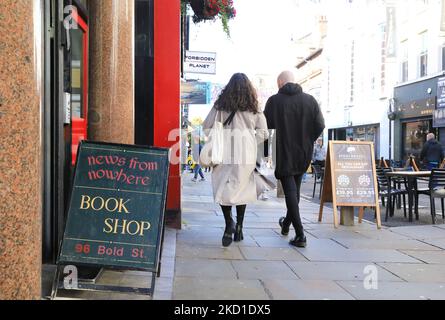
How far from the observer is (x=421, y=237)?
6.65 metres

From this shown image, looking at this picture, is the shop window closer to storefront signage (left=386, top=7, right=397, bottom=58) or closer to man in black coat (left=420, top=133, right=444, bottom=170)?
storefront signage (left=386, top=7, right=397, bottom=58)

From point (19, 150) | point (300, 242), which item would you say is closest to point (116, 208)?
point (19, 150)

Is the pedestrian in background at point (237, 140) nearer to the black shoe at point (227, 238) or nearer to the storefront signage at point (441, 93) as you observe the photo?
the black shoe at point (227, 238)

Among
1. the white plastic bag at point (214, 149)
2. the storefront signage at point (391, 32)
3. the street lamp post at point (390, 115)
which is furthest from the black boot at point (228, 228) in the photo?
the street lamp post at point (390, 115)

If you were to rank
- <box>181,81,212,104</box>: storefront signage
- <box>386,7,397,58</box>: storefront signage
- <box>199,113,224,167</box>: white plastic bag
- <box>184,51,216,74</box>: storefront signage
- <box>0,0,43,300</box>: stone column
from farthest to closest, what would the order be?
<box>386,7,397,58</box>: storefront signage
<box>181,81,212,104</box>: storefront signage
<box>184,51,216,74</box>: storefront signage
<box>199,113,224,167</box>: white plastic bag
<box>0,0,43,300</box>: stone column

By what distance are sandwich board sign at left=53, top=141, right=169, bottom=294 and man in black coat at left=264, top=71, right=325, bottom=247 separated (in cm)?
216

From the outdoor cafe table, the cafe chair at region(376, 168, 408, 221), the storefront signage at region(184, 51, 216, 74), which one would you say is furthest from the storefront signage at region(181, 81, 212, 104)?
the outdoor cafe table

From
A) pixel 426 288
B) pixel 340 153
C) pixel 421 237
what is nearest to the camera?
pixel 426 288

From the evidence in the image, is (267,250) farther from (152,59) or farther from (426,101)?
(426,101)

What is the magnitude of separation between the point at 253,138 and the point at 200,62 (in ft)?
27.2

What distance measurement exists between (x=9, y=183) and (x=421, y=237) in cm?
578

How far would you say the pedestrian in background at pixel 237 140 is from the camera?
561 centimetres

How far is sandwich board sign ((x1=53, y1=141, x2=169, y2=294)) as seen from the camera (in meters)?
3.72
